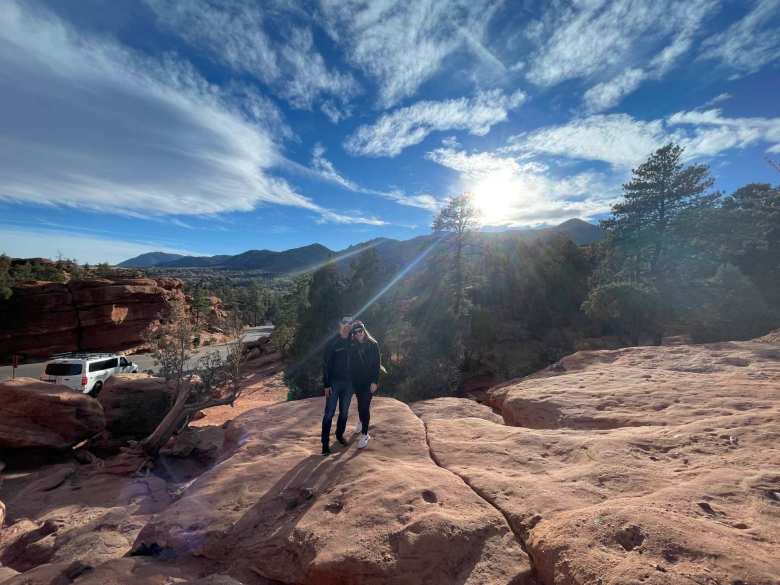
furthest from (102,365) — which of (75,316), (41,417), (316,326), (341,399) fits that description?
(75,316)

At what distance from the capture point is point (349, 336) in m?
5.19

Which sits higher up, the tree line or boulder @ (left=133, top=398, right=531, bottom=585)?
the tree line

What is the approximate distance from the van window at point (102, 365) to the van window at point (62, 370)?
→ 1.53 ft

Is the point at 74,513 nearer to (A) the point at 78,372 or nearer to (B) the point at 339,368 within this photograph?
(B) the point at 339,368

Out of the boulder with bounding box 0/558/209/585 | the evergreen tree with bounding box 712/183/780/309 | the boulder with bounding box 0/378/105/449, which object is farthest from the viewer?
the evergreen tree with bounding box 712/183/780/309

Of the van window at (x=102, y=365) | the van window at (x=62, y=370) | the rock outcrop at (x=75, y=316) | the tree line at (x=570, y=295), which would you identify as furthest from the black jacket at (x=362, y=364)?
the rock outcrop at (x=75, y=316)

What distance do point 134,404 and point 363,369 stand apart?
10.5m

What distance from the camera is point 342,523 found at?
11.1ft

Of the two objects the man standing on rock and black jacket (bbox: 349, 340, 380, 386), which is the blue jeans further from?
black jacket (bbox: 349, 340, 380, 386)

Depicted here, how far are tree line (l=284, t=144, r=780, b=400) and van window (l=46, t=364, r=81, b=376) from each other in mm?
8140

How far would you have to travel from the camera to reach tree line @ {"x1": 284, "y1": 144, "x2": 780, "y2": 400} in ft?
54.7

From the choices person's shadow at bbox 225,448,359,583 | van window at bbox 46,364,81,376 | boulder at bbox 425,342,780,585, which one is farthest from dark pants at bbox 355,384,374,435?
van window at bbox 46,364,81,376

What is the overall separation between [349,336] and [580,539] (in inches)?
136

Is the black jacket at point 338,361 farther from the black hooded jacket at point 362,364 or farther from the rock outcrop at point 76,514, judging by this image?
the rock outcrop at point 76,514
